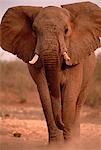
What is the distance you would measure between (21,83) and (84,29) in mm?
25255

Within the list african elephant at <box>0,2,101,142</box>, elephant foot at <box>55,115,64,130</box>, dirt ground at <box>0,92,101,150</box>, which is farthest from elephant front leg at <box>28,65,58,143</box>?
elephant foot at <box>55,115,64,130</box>

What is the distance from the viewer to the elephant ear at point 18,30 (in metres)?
9.16

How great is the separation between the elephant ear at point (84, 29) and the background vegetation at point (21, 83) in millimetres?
15094

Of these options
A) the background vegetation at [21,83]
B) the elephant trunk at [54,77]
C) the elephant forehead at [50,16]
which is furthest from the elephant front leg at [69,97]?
the background vegetation at [21,83]

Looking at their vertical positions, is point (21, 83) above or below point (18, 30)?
below

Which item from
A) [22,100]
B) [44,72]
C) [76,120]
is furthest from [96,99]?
[44,72]

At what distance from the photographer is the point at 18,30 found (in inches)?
368

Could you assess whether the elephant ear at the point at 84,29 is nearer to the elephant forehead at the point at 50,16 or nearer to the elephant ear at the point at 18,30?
the elephant forehead at the point at 50,16

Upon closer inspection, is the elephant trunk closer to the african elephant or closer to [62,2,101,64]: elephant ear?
the african elephant

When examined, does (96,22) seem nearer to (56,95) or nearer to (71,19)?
(71,19)

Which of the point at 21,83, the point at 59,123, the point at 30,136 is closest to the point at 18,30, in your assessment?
the point at 59,123

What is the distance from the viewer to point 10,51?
30.8 feet

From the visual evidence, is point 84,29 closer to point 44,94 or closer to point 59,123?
point 44,94

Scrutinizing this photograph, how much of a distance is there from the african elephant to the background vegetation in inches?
594
